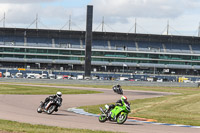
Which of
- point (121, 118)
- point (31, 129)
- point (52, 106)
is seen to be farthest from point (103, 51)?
point (31, 129)

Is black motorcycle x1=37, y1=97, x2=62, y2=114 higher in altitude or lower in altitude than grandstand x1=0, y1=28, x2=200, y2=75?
lower

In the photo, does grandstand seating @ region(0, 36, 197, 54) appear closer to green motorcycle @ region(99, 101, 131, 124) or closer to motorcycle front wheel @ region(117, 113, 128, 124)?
green motorcycle @ region(99, 101, 131, 124)

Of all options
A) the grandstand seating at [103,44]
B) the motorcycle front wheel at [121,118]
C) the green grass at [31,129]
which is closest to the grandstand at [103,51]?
the grandstand seating at [103,44]

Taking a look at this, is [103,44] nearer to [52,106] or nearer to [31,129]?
[52,106]

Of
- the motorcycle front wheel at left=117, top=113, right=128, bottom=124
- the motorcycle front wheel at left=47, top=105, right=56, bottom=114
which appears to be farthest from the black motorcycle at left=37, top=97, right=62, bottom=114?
the motorcycle front wheel at left=117, top=113, right=128, bottom=124

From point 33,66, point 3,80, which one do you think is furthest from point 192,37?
point 3,80

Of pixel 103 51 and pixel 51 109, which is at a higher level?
pixel 103 51

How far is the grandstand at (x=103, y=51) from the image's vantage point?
140 m

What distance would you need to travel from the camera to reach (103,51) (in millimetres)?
141000

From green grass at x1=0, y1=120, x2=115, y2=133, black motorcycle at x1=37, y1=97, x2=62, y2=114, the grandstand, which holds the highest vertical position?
the grandstand

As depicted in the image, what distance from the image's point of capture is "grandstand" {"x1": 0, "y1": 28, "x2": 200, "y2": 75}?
461 feet

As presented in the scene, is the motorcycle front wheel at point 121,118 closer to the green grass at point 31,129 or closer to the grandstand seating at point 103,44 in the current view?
the green grass at point 31,129

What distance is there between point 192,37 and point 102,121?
12705 centimetres

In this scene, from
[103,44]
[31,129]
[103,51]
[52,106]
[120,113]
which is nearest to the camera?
[31,129]
